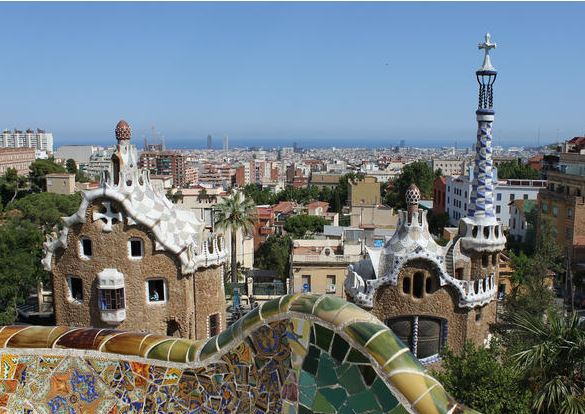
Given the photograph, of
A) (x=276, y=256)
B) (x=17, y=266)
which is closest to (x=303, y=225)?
(x=276, y=256)

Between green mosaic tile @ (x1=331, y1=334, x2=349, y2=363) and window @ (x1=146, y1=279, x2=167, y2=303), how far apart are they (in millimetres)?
13165

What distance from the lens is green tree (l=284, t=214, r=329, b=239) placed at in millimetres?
46188

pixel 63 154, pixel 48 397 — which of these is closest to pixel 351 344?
pixel 48 397

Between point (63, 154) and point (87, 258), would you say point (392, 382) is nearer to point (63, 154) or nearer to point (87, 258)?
point (87, 258)

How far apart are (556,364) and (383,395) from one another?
7062mm

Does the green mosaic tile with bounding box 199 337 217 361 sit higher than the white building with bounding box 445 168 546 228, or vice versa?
the green mosaic tile with bounding box 199 337 217 361

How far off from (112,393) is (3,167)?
327 ft

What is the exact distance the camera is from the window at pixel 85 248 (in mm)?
18031

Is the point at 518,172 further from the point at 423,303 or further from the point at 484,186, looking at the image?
the point at 423,303

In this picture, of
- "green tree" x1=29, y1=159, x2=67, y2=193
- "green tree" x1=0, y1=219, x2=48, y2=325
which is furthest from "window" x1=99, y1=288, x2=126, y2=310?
"green tree" x1=29, y1=159, x2=67, y2=193

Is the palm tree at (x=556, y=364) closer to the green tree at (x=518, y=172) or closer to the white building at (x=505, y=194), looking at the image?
the white building at (x=505, y=194)

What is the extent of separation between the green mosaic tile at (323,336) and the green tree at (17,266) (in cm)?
1984

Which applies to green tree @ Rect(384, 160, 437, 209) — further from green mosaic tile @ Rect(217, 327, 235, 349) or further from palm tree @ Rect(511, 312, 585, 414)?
green mosaic tile @ Rect(217, 327, 235, 349)

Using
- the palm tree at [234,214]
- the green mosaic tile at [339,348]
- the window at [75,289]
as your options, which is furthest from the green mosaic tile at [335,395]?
the palm tree at [234,214]
